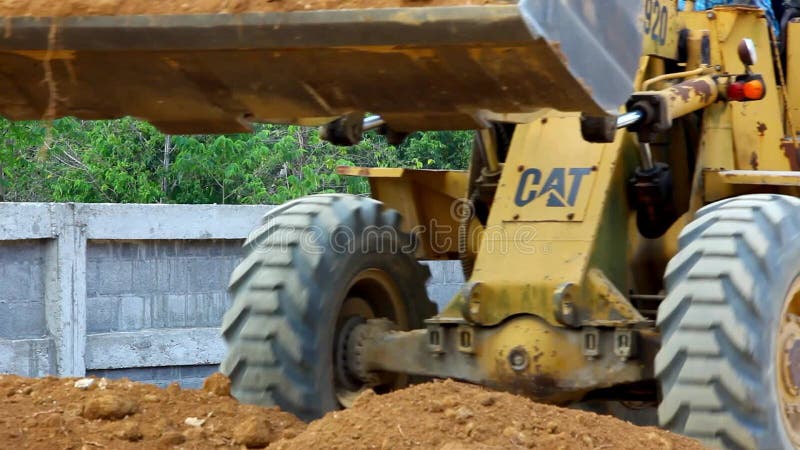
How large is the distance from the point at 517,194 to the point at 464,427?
6.92ft

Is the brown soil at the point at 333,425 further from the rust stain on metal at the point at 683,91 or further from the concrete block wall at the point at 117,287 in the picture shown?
the concrete block wall at the point at 117,287

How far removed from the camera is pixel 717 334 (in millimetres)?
5281

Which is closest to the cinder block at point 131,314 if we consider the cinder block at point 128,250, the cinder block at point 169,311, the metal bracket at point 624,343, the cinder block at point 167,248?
the cinder block at point 169,311

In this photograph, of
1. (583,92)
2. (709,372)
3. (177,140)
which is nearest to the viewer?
(583,92)

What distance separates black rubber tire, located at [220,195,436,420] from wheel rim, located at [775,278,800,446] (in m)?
2.13

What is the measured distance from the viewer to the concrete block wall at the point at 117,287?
8.45 m

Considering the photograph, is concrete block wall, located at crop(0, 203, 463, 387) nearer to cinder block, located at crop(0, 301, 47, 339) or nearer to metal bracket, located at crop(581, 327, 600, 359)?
cinder block, located at crop(0, 301, 47, 339)

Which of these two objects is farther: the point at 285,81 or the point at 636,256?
the point at 636,256

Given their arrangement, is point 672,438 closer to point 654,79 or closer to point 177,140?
point 654,79

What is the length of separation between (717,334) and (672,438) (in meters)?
0.59

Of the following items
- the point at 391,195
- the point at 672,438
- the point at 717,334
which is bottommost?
the point at 672,438

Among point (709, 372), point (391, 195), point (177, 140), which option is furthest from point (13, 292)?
point (177, 140)

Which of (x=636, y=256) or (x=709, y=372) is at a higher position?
(x=636, y=256)

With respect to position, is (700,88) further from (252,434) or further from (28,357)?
(28,357)
